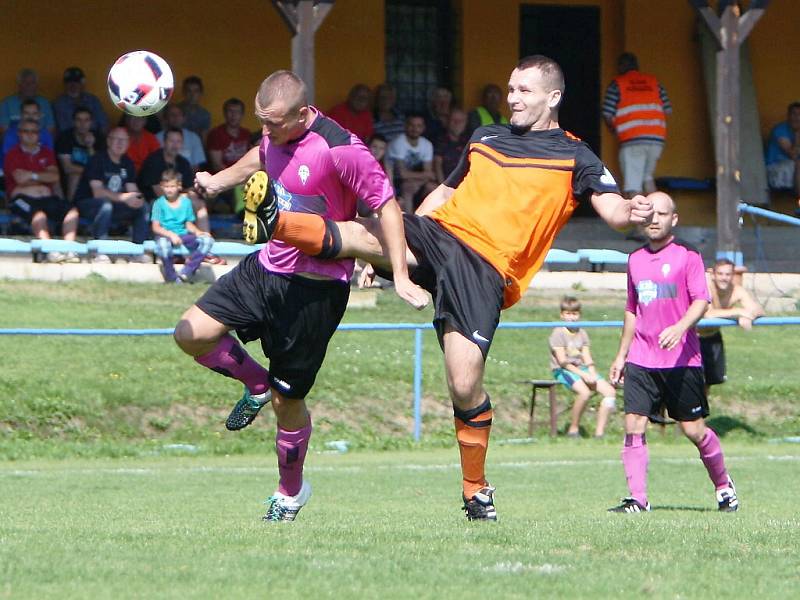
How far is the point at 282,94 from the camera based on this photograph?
22.7ft

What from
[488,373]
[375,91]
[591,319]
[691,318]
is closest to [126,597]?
[691,318]

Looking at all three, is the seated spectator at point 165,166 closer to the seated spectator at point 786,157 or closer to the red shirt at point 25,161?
the red shirt at point 25,161

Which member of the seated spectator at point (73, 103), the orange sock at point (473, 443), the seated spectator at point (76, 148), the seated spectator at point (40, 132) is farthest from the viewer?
the seated spectator at point (73, 103)

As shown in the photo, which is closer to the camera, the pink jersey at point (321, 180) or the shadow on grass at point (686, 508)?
the pink jersey at point (321, 180)

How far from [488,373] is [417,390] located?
5.77 feet

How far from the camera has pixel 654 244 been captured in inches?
366

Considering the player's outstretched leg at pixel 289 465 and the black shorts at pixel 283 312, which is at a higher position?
the black shorts at pixel 283 312

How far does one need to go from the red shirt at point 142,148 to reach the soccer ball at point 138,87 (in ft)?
32.2

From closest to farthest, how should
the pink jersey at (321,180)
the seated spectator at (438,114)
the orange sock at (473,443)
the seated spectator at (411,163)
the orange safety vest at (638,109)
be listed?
1. the pink jersey at (321,180)
2. the orange sock at (473,443)
3. the seated spectator at (411,163)
4. the seated spectator at (438,114)
5. the orange safety vest at (638,109)

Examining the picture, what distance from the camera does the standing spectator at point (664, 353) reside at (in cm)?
895

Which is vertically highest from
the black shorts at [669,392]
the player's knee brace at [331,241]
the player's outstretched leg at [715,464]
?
the player's knee brace at [331,241]

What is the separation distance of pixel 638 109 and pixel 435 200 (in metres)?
13.7

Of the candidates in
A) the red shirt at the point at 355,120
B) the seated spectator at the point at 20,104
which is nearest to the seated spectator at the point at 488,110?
the red shirt at the point at 355,120

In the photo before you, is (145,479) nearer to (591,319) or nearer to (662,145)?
(591,319)
